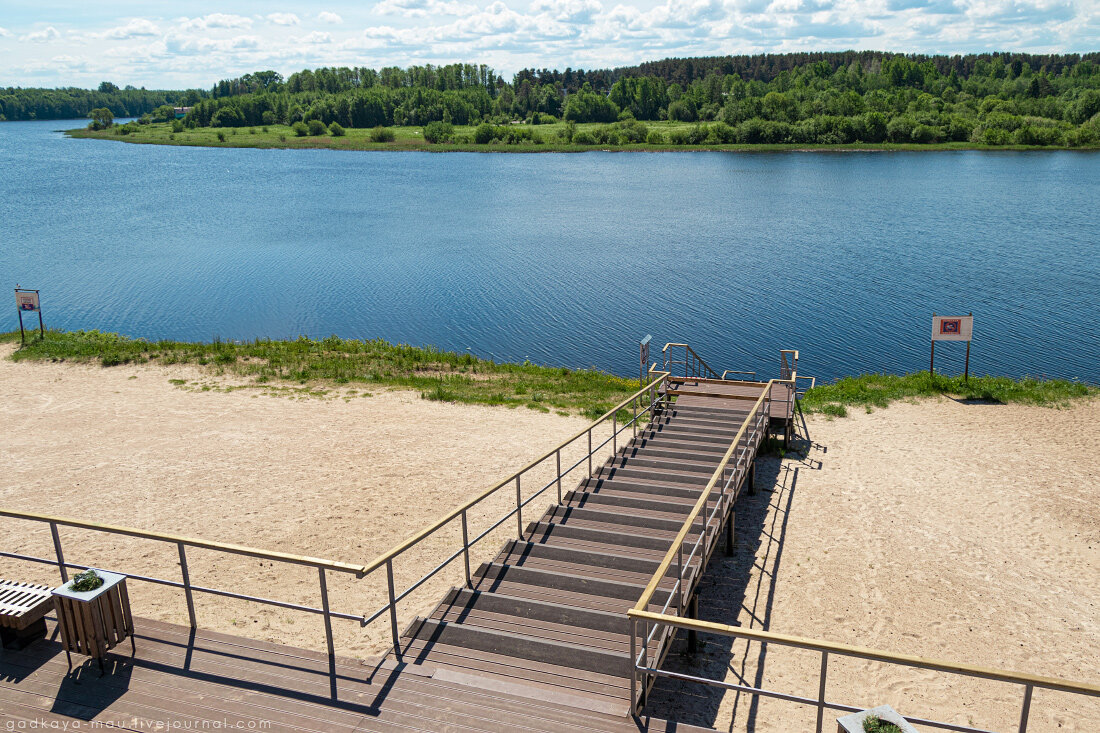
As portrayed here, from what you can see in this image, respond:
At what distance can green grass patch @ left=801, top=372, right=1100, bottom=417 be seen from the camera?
20.2 m

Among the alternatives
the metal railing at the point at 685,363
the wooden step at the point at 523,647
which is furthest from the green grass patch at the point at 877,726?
the metal railing at the point at 685,363

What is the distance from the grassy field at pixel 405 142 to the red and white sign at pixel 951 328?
287ft

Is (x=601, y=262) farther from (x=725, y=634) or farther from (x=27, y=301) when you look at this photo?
(x=725, y=634)

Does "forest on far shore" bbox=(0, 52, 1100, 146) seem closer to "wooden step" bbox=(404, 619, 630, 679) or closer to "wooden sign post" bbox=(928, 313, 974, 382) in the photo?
"wooden sign post" bbox=(928, 313, 974, 382)

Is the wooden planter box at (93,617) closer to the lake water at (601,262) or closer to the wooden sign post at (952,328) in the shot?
the lake water at (601,262)

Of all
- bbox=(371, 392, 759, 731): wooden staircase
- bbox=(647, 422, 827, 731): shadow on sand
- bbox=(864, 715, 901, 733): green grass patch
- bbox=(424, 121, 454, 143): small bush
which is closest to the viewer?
bbox=(864, 715, 901, 733): green grass patch

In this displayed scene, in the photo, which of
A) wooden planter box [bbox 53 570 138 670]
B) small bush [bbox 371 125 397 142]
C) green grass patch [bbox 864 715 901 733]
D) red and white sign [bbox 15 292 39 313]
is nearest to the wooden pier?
wooden planter box [bbox 53 570 138 670]

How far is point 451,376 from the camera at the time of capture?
23.2m

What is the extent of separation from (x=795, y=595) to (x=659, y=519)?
2327 millimetres

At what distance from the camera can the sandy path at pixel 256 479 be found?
11.1 metres

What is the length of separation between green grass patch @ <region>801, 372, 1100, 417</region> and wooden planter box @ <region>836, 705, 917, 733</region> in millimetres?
15202

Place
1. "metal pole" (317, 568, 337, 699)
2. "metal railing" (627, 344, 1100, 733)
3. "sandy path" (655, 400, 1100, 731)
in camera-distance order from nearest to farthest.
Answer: "metal railing" (627, 344, 1100, 733), "metal pole" (317, 568, 337, 699), "sandy path" (655, 400, 1100, 731)

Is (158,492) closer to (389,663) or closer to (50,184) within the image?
(389,663)

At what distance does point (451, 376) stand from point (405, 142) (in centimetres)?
10838
